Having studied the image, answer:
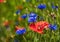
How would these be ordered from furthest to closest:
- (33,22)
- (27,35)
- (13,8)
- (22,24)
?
(13,8), (22,24), (27,35), (33,22)

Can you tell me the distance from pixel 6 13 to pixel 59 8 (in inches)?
16.9

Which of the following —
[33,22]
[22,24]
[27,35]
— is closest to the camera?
[33,22]

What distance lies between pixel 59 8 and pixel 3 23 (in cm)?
48

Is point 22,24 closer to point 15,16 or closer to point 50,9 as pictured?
point 15,16

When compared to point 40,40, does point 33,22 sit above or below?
above

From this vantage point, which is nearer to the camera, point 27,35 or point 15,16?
point 27,35

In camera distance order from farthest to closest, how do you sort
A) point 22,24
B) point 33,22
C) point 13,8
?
point 13,8 < point 22,24 < point 33,22

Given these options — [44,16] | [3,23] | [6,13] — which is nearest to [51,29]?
[44,16]

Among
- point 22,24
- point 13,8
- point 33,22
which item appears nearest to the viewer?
point 33,22

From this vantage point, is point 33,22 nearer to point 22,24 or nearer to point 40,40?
point 40,40

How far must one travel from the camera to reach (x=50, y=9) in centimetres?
211

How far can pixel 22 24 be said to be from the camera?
1.85 metres

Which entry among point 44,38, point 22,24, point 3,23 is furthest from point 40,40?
point 3,23

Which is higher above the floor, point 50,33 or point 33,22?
point 33,22
